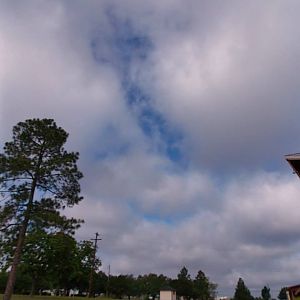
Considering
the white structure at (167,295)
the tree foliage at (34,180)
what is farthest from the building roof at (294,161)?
the white structure at (167,295)

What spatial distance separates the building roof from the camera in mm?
19236

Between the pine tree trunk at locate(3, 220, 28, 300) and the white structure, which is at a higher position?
the white structure

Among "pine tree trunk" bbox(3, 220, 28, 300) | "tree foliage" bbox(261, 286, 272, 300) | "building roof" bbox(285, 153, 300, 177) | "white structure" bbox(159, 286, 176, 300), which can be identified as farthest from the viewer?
"tree foliage" bbox(261, 286, 272, 300)

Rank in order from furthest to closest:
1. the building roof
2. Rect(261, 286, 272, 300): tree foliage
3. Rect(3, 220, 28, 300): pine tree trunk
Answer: Rect(261, 286, 272, 300): tree foliage
Rect(3, 220, 28, 300): pine tree trunk
the building roof

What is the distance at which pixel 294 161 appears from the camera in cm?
1955

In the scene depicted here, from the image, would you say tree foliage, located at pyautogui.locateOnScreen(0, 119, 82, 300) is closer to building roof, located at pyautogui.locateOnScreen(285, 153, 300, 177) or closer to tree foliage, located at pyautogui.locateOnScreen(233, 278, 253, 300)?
building roof, located at pyautogui.locateOnScreen(285, 153, 300, 177)

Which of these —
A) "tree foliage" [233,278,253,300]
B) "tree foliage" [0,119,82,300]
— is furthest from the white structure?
"tree foliage" [0,119,82,300]

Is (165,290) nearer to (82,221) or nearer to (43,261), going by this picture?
(43,261)

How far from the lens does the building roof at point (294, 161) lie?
19236 millimetres

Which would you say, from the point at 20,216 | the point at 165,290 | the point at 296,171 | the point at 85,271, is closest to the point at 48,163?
the point at 20,216

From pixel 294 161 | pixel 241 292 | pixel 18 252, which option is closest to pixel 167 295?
pixel 241 292

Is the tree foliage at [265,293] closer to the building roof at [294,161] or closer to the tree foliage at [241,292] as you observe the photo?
the tree foliage at [241,292]

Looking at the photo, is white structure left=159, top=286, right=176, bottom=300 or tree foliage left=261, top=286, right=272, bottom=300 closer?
white structure left=159, top=286, right=176, bottom=300

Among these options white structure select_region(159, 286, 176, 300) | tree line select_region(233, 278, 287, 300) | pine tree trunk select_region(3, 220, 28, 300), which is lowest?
pine tree trunk select_region(3, 220, 28, 300)
